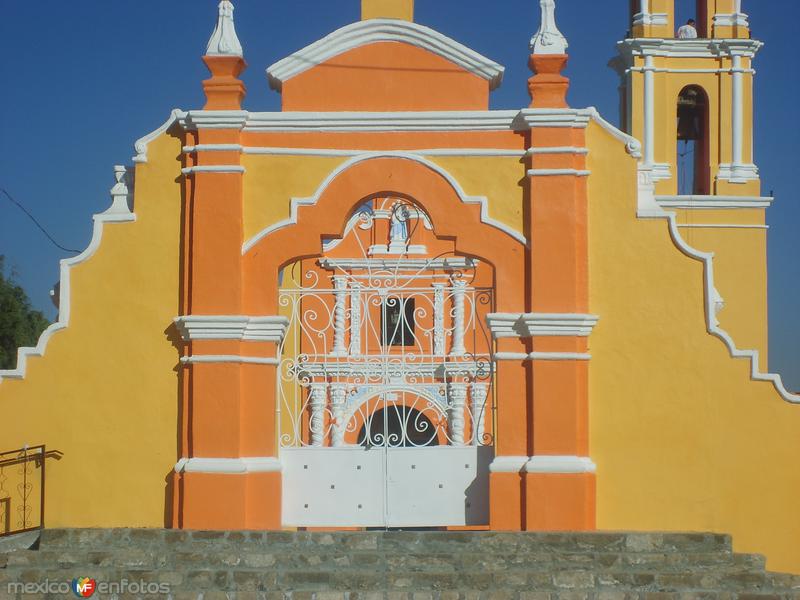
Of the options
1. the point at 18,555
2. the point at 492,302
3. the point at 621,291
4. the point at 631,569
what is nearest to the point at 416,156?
the point at 492,302

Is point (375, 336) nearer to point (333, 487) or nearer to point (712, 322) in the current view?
point (333, 487)

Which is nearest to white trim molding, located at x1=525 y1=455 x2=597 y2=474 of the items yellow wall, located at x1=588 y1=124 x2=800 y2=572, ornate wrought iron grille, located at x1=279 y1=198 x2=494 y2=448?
yellow wall, located at x1=588 y1=124 x2=800 y2=572

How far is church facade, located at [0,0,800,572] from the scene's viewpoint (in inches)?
399

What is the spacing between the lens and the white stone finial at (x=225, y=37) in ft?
34.3

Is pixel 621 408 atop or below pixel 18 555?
atop

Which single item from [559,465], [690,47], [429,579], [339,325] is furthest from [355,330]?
[429,579]

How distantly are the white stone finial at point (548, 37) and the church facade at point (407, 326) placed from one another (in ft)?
0.07

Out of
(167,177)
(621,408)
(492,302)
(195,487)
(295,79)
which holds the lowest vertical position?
(195,487)

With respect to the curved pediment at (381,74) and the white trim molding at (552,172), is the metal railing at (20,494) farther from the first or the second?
the white trim molding at (552,172)

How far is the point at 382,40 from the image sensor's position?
1059 centimetres

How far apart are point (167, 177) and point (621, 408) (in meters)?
4.42

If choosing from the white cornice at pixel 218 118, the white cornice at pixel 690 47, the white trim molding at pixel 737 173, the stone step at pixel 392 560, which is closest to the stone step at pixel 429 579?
the stone step at pixel 392 560

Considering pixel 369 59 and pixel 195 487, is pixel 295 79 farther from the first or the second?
pixel 195 487

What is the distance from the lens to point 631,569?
950cm
